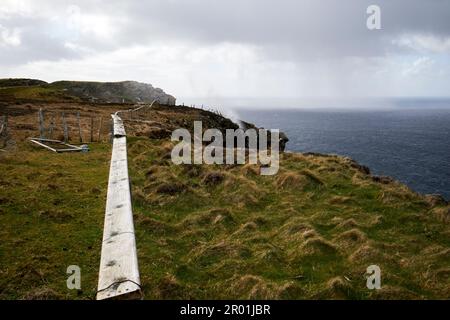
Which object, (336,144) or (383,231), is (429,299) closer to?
(383,231)

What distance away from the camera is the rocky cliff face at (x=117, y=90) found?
130m

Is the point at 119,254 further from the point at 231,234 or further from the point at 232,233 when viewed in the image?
the point at 232,233

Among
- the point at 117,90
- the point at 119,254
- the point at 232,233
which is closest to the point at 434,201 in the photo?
the point at 232,233

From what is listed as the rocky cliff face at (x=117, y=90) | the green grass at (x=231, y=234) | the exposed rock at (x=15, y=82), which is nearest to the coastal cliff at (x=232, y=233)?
the green grass at (x=231, y=234)

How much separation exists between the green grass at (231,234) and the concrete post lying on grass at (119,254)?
0.87 metres

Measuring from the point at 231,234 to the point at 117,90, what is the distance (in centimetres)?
13489

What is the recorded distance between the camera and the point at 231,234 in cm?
1232

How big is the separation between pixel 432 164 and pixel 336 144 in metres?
40.1

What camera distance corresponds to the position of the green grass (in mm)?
8695

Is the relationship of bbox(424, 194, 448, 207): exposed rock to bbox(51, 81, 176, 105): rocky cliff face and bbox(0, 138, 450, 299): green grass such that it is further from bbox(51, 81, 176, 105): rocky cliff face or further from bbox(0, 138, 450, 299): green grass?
bbox(51, 81, 176, 105): rocky cliff face

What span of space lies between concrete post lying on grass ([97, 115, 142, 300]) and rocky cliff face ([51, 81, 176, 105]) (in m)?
117

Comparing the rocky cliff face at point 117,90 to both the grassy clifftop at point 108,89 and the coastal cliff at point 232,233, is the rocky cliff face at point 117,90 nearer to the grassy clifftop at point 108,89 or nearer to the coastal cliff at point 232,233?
the grassy clifftop at point 108,89

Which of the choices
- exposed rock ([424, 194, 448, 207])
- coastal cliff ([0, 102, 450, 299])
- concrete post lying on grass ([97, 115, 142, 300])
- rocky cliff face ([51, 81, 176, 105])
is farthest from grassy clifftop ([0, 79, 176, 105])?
concrete post lying on grass ([97, 115, 142, 300])
